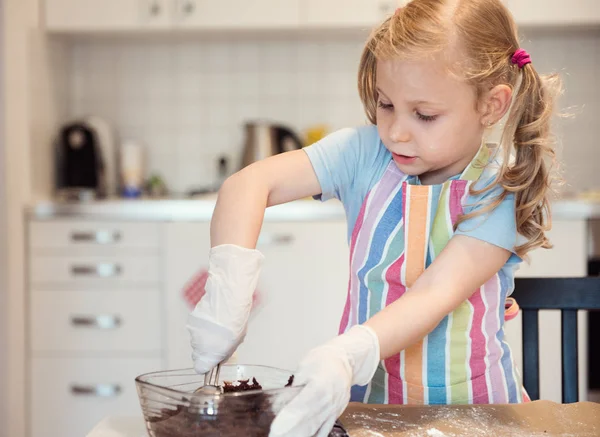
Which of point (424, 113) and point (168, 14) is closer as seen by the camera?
point (424, 113)

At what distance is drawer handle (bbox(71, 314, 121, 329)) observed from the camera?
8.80 ft

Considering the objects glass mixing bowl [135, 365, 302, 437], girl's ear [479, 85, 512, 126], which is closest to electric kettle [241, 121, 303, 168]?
girl's ear [479, 85, 512, 126]

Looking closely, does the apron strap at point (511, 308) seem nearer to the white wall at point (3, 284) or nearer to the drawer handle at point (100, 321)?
the drawer handle at point (100, 321)

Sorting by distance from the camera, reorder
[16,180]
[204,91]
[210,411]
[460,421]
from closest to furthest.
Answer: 1. [210,411]
2. [460,421]
3. [16,180]
4. [204,91]

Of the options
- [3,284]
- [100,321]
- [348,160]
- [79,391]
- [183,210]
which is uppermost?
[348,160]

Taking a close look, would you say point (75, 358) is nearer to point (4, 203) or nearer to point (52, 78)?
point (4, 203)

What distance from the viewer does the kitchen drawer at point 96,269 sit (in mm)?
2674

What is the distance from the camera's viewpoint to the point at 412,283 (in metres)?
1.03

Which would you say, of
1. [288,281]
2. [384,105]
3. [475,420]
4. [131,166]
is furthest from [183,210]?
[475,420]

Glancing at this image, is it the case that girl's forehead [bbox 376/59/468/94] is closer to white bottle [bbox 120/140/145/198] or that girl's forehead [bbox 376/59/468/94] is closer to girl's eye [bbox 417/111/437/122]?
girl's eye [bbox 417/111/437/122]

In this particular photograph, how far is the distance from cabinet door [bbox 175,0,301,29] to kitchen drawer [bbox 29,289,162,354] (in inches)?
38.9

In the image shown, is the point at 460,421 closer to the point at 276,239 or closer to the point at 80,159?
the point at 276,239

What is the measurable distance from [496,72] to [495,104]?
0.13 feet

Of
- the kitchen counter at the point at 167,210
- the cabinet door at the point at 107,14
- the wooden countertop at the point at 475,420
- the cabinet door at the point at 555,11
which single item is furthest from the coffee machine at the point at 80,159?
the wooden countertop at the point at 475,420
